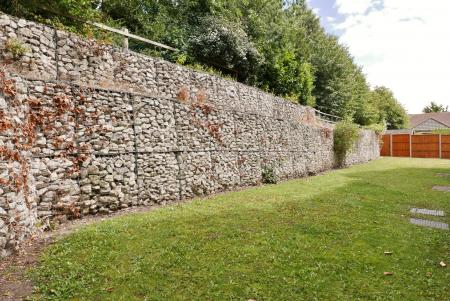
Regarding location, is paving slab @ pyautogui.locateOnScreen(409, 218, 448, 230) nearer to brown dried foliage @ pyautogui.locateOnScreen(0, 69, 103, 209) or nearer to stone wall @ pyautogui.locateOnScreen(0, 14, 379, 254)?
stone wall @ pyautogui.locateOnScreen(0, 14, 379, 254)

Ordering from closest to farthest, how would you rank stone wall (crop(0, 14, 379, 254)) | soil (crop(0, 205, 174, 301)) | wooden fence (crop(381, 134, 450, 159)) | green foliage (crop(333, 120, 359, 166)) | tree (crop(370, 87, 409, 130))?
soil (crop(0, 205, 174, 301)) → stone wall (crop(0, 14, 379, 254)) → green foliage (crop(333, 120, 359, 166)) → wooden fence (crop(381, 134, 450, 159)) → tree (crop(370, 87, 409, 130))

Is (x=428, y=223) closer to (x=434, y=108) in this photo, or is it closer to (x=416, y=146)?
(x=416, y=146)

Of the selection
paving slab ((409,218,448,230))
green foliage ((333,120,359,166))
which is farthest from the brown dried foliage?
green foliage ((333,120,359,166))

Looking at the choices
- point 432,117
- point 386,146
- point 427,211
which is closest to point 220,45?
point 427,211

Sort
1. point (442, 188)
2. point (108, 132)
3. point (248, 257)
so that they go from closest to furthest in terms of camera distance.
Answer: point (248, 257) < point (108, 132) < point (442, 188)

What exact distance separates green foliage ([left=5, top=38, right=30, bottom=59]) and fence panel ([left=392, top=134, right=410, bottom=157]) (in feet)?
121

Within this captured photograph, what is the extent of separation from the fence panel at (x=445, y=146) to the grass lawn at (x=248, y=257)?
29591 mm

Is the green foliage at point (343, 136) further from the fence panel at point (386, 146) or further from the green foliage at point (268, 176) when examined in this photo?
the fence panel at point (386, 146)

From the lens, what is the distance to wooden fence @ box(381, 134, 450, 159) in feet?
108

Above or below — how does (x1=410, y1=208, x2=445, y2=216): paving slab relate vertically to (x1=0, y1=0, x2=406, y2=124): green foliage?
below

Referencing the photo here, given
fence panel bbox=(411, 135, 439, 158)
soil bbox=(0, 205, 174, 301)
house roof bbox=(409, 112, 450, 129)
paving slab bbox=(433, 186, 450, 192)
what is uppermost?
house roof bbox=(409, 112, 450, 129)

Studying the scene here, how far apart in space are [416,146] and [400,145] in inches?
64.3

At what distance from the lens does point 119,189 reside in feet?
25.3

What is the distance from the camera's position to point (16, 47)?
253 inches
